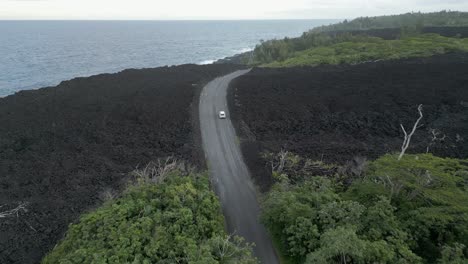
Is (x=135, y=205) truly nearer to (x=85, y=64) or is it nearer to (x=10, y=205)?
(x=10, y=205)

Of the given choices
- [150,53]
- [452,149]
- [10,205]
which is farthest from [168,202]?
[150,53]

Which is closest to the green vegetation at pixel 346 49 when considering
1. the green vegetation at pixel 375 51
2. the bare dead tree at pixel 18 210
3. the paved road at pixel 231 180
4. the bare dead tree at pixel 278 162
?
the green vegetation at pixel 375 51

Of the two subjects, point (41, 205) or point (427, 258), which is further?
point (41, 205)

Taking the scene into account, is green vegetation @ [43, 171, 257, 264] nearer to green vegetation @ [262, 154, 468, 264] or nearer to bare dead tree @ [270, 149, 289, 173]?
green vegetation @ [262, 154, 468, 264]

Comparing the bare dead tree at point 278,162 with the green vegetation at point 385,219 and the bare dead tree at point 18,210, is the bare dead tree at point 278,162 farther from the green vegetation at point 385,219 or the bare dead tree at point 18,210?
the bare dead tree at point 18,210

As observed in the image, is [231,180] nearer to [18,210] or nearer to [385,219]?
[385,219]

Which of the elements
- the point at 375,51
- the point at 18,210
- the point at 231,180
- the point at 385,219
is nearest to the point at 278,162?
the point at 231,180
